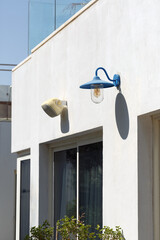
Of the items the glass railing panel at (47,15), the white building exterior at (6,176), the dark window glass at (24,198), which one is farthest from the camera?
the white building exterior at (6,176)

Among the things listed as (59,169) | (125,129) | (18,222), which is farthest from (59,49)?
(18,222)

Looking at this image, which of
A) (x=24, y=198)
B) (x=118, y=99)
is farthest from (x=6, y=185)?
(x=118, y=99)

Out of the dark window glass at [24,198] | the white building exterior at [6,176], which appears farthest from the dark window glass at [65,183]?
the white building exterior at [6,176]

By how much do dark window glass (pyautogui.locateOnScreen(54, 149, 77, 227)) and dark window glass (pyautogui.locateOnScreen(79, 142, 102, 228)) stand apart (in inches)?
14.7

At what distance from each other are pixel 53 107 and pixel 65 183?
1297 millimetres

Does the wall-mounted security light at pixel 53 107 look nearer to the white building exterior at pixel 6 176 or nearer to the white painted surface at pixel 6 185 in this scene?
the white building exterior at pixel 6 176

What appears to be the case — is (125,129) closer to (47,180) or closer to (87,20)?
(87,20)

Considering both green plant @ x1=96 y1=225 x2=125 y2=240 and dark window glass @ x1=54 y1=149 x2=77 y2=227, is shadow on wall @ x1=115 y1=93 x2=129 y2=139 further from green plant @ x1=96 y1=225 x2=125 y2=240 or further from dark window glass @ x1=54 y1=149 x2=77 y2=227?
dark window glass @ x1=54 y1=149 x2=77 y2=227

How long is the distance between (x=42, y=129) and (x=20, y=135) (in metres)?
1.38

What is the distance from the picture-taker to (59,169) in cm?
891

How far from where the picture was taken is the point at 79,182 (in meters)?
7.91

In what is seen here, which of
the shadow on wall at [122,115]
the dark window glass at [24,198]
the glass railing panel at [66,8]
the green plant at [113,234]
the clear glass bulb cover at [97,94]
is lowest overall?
the green plant at [113,234]

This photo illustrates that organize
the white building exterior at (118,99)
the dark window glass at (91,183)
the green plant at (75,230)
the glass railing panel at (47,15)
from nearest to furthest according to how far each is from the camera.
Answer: the white building exterior at (118,99) → the green plant at (75,230) → the dark window glass at (91,183) → the glass railing panel at (47,15)

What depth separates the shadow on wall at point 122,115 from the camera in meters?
6.30
